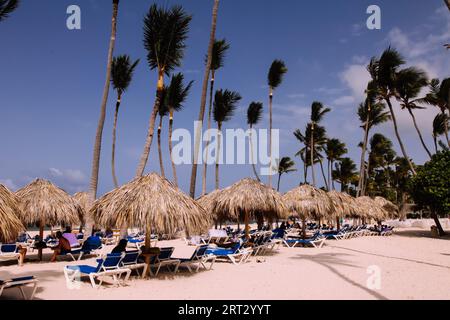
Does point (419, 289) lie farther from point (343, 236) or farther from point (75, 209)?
point (343, 236)

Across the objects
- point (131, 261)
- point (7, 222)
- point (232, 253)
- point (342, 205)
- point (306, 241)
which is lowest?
point (306, 241)

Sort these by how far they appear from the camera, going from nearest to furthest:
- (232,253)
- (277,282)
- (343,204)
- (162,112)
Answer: (277,282), (232,253), (343,204), (162,112)

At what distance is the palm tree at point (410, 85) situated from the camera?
25.5 metres

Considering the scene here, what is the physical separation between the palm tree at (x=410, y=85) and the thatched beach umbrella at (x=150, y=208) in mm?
23455

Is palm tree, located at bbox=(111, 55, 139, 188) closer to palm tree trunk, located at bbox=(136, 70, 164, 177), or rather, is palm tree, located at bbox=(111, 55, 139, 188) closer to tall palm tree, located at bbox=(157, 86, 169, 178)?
tall palm tree, located at bbox=(157, 86, 169, 178)

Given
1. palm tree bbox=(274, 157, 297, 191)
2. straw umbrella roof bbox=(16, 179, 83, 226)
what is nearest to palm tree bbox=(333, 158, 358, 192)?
palm tree bbox=(274, 157, 297, 191)

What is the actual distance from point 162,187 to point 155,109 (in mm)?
8148

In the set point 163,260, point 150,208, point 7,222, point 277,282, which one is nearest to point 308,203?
point 277,282

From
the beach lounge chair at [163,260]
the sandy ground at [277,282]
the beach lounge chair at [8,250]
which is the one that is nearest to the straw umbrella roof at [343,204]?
the sandy ground at [277,282]

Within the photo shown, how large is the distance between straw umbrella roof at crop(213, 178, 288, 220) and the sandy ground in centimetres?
189

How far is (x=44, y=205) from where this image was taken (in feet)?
36.4

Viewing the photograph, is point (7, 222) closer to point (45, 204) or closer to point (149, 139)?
point (45, 204)

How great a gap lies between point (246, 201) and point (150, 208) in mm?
4953
